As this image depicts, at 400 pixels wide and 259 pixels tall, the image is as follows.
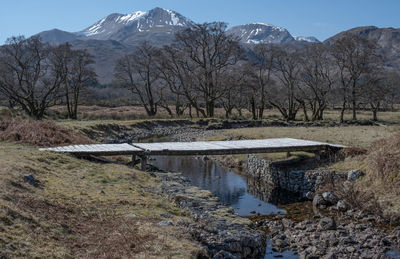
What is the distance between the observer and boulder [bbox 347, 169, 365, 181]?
15289 mm

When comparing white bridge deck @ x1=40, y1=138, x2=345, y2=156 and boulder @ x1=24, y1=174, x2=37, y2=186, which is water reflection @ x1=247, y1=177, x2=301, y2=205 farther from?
boulder @ x1=24, y1=174, x2=37, y2=186

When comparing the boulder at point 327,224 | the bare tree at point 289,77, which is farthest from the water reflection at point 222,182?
the bare tree at point 289,77

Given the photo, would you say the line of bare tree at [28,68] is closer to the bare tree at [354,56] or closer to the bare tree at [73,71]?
the bare tree at [73,71]

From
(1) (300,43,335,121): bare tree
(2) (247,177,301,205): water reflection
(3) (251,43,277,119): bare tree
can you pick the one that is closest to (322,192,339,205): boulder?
(2) (247,177,301,205): water reflection

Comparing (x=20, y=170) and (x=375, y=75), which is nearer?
(x=20, y=170)

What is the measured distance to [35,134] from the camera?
1898 centimetres

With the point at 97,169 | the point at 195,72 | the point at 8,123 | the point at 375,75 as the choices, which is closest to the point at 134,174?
the point at 97,169

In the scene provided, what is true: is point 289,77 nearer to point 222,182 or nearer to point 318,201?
point 222,182

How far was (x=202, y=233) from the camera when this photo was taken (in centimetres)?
905

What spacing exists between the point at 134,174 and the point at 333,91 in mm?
40524

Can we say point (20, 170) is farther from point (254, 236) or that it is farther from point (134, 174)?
point (254, 236)

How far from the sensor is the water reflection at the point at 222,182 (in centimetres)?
1490

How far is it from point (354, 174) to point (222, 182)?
637 cm

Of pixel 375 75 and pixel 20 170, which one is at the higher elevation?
pixel 375 75
